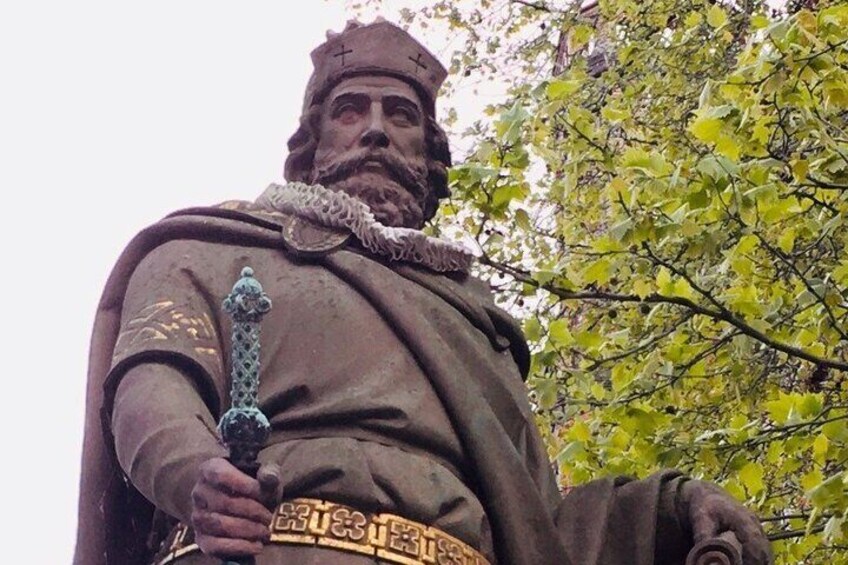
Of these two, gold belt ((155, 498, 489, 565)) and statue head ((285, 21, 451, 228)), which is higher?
statue head ((285, 21, 451, 228))

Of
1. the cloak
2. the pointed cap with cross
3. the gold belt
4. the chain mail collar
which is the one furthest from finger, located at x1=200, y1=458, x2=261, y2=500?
the pointed cap with cross

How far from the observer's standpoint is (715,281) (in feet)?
32.2

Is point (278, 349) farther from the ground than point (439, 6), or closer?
closer

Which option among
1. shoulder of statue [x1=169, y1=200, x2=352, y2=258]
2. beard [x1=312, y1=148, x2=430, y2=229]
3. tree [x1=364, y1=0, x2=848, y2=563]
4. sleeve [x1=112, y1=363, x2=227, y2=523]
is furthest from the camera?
tree [x1=364, y1=0, x2=848, y2=563]

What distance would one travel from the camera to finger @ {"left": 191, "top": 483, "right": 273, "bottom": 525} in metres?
3.68

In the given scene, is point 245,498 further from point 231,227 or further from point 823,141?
point 823,141

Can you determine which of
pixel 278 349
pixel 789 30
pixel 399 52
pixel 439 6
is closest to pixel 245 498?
pixel 278 349

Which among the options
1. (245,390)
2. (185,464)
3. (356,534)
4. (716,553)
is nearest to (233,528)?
(245,390)

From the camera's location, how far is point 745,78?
29.3ft

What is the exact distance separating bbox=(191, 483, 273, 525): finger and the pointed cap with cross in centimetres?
198

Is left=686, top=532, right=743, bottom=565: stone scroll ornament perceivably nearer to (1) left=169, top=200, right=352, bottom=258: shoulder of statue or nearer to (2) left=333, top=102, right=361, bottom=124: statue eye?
(1) left=169, top=200, right=352, bottom=258: shoulder of statue

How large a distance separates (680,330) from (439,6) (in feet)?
17.5

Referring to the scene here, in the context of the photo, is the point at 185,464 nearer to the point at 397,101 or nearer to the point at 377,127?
the point at 377,127

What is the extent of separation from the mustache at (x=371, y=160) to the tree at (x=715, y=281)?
11.4 feet
